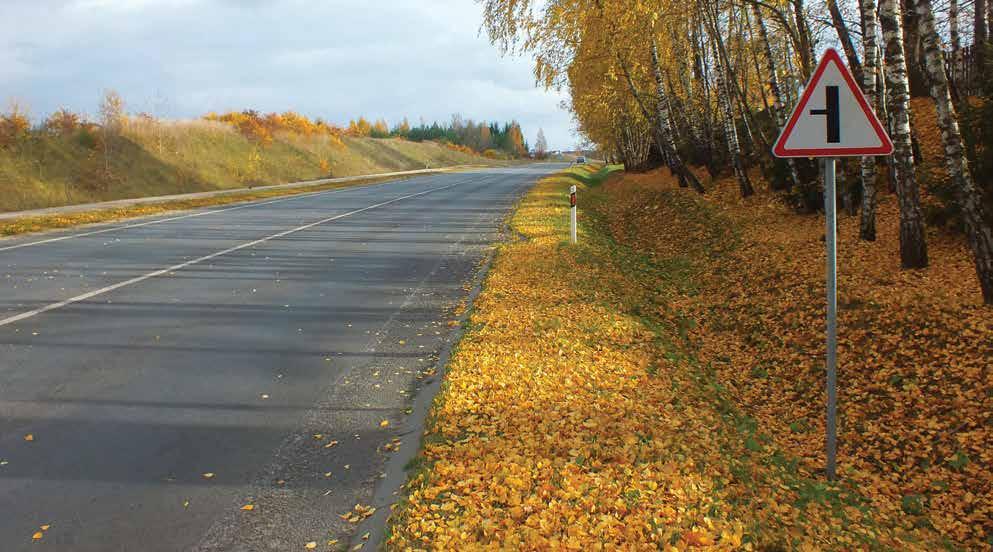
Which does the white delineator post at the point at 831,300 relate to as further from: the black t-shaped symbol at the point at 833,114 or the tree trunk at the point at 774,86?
A: the tree trunk at the point at 774,86

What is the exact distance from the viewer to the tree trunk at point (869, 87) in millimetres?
9789

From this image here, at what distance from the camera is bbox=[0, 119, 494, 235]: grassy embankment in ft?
89.7

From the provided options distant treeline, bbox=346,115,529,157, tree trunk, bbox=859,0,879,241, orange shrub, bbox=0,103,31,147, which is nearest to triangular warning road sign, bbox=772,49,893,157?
tree trunk, bbox=859,0,879,241

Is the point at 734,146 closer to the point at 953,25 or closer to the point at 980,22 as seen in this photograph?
the point at 953,25

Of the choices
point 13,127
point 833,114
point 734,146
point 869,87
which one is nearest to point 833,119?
point 833,114

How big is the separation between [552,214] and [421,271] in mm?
9030

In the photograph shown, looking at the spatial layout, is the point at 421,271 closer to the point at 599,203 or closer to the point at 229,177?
the point at 599,203

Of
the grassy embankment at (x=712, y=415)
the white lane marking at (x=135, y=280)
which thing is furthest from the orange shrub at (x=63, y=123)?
the grassy embankment at (x=712, y=415)

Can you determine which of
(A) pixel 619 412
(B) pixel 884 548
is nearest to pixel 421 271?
(A) pixel 619 412

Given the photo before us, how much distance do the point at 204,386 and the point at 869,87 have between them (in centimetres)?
985

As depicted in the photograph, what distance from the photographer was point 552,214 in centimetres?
1988

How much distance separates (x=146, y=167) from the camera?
3784 centimetres

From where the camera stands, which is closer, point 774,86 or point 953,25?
point 774,86

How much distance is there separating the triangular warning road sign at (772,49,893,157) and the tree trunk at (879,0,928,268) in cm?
470
